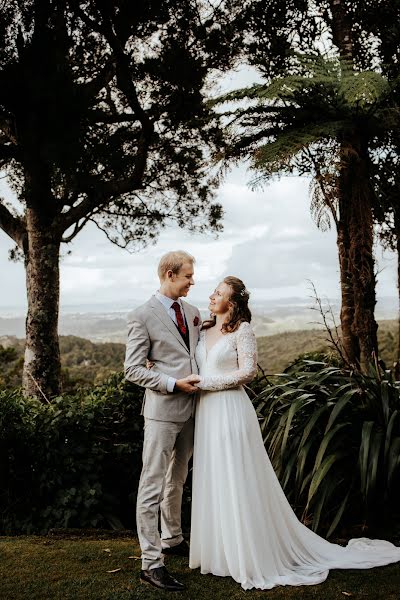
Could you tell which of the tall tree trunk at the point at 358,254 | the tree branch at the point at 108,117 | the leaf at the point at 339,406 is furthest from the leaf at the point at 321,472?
the tree branch at the point at 108,117

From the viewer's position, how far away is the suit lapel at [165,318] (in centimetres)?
397

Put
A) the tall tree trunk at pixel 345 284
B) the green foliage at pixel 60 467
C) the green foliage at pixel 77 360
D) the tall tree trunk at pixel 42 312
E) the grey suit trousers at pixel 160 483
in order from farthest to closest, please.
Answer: the green foliage at pixel 77 360 < the tall tree trunk at pixel 42 312 < the tall tree trunk at pixel 345 284 < the green foliage at pixel 60 467 < the grey suit trousers at pixel 160 483

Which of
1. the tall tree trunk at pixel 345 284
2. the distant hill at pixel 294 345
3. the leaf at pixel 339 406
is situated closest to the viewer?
the leaf at pixel 339 406

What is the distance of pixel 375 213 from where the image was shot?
8.66 m

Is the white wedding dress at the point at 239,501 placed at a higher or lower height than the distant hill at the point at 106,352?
lower

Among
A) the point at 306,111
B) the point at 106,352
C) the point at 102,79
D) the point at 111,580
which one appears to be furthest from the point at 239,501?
the point at 106,352

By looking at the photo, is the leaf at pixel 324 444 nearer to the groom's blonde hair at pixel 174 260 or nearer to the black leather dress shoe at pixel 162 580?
the black leather dress shoe at pixel 162 580

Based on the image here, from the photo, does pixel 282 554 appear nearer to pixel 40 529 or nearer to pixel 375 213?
pixel 40 529

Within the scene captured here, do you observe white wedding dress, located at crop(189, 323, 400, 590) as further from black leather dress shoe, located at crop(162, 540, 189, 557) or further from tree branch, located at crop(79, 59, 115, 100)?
tree branch, located at crop(79, 59, 115, 100)

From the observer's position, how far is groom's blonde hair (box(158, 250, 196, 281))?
4027mm

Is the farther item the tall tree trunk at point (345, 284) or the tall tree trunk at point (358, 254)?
the tall tree trunk at point (345, 284)

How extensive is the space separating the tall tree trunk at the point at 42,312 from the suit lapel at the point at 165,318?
4.31 meters

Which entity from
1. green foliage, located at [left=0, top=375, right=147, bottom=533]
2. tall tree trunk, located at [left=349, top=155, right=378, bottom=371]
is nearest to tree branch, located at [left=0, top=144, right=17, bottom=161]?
green foliage, located at [left=0, top=375, right=147, bottom=533]

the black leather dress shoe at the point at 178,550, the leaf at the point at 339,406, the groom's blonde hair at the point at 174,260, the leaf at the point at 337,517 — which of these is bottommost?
the black leather dress shoe at the point at 178,550
